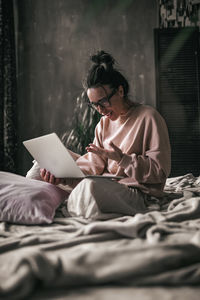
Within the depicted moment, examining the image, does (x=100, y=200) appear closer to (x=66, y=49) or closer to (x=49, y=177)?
(x=49, y=177)

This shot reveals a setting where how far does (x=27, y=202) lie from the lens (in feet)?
4.20

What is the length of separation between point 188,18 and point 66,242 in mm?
3675

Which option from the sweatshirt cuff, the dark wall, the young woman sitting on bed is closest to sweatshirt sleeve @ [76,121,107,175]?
the young woman sitting on bed

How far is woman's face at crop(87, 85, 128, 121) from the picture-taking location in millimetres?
1683

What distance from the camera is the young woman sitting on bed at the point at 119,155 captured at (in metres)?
1.32

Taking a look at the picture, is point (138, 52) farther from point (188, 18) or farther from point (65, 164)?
point (65, 164)

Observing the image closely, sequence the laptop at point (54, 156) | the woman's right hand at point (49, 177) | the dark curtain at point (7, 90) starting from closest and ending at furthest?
1. the laptop at point (54, 156)
2. the woman's right hand at point (49, 177)
3. the dark curtain at point (7, 90)

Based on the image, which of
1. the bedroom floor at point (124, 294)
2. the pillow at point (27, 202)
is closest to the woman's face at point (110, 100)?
the pillow at point (27, 202)

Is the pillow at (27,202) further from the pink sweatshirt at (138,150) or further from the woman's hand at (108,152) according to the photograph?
the pink sweatshirt at (138,150)

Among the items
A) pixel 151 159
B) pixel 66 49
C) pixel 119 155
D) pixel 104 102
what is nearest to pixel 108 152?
pixel 119 155

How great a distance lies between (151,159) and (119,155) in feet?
0.54

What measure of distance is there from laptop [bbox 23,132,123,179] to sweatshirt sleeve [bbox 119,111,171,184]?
0.18 m

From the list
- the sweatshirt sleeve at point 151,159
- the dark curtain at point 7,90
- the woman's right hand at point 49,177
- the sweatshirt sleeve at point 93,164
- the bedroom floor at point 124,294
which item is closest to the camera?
the bedroom floor at point 124,294

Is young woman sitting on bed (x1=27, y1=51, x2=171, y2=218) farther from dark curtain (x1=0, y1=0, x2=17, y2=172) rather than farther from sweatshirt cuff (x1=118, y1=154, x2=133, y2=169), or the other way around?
dark curtain (x1=0, y1=0, x2=17, y2=172)
